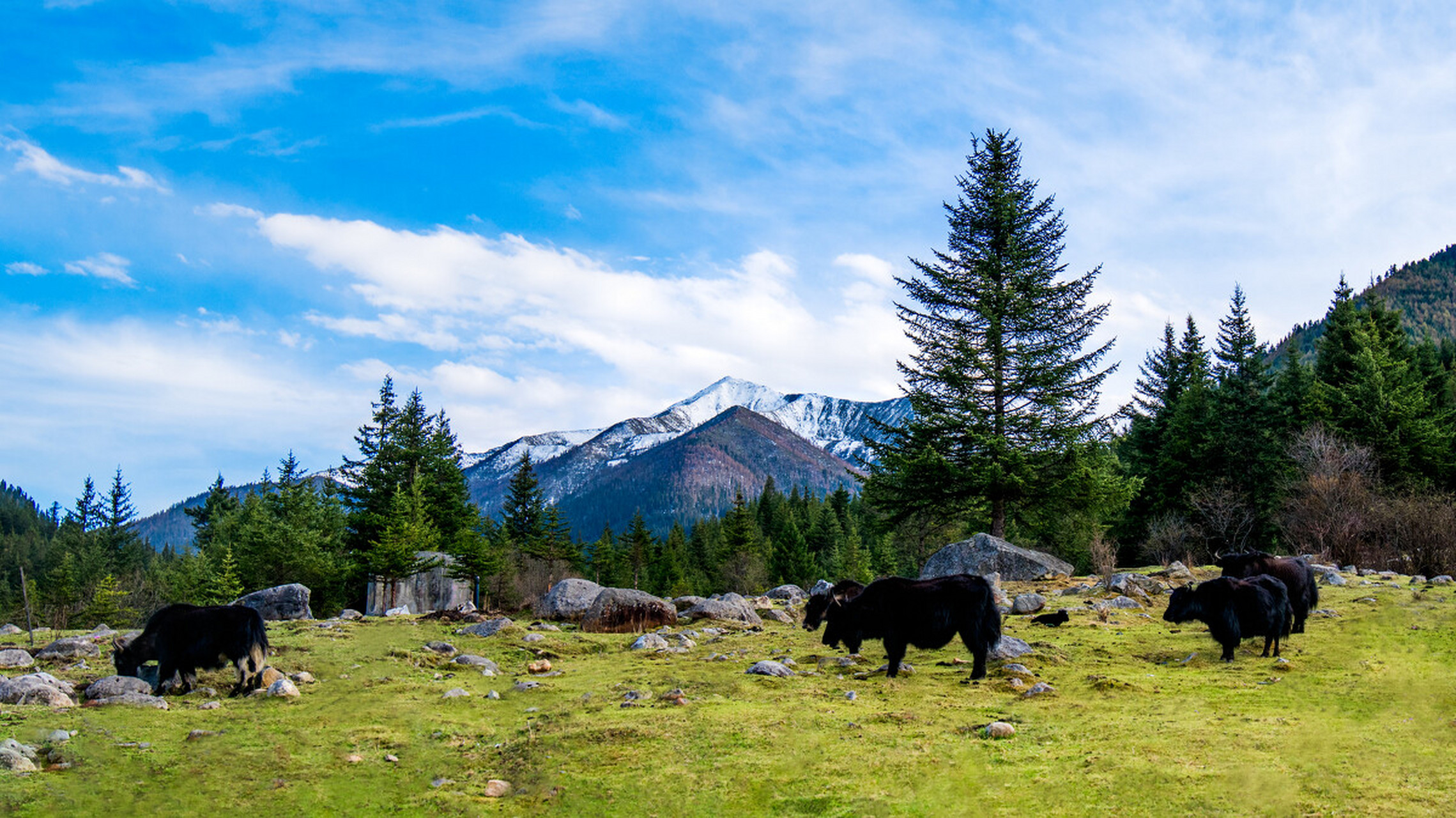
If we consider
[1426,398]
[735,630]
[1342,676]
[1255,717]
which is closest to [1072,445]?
[735,630]

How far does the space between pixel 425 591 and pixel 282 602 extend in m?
17.2

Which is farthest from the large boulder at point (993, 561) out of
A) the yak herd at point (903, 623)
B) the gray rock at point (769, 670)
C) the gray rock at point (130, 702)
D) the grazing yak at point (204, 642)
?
the gray rock at point (130, 702)

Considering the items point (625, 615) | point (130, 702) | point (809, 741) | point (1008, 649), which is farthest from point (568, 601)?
point (809, 741)

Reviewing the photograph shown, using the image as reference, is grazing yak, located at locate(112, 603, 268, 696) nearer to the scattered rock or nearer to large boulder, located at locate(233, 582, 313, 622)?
the scattered rock

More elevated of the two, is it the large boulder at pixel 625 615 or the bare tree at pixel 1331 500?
the bare tree at pixel 1331 500

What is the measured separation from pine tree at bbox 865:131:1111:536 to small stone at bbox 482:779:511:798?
20.7 metres

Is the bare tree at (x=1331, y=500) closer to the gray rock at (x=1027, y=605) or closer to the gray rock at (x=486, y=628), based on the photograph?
the gray rock at (x=1027, y=605)

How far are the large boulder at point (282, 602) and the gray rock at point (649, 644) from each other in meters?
14.9

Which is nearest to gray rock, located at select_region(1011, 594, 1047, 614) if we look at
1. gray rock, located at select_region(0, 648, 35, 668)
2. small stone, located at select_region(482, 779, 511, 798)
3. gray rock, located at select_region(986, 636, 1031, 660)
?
gray rock, located at select_region(986, 636, 1031, 660)

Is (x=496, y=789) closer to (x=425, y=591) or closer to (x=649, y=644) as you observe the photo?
(x=649, y=644)

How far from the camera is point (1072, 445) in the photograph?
82.7 feet

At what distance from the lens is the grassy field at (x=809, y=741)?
571 cm

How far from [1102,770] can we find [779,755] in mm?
2534

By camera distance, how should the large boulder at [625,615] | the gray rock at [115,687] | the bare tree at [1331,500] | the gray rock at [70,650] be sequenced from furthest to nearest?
the bare tree at [1331,500], the large boulder at [625,615], the gray rock at [70,650], the gray rock at [115,687]
